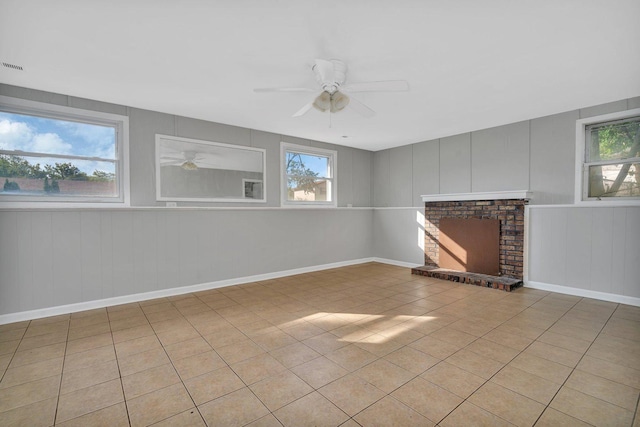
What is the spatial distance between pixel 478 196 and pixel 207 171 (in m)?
4.50

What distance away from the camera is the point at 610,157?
4.06 m

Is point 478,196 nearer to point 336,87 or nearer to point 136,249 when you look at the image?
point 336,87

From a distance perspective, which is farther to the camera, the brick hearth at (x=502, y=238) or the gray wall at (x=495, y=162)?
the brick hearth at (x=502, y=238)

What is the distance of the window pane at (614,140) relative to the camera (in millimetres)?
3881

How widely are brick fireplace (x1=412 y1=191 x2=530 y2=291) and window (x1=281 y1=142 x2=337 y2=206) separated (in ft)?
6.92

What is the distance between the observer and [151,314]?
354 cm

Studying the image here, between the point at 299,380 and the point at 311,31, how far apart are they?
105 inches

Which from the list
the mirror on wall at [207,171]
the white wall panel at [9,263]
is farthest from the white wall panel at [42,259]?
the mirror on wall at [207,171]

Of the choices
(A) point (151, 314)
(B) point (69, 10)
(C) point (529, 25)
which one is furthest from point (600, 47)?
(A) point (151, 314)

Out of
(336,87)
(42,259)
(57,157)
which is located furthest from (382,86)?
(42,259)

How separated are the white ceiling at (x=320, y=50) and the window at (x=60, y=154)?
1.05ft

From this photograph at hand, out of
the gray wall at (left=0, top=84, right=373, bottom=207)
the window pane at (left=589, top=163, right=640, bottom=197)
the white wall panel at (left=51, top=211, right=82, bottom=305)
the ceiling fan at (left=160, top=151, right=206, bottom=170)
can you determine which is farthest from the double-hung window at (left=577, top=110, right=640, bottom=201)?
the white wall panel at (left=51, top=211, right=82, bottom=305)

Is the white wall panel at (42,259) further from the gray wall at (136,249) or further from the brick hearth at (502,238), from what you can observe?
the brick hearth at (502,238)

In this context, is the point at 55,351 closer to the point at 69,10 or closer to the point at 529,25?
the point at 69,10
